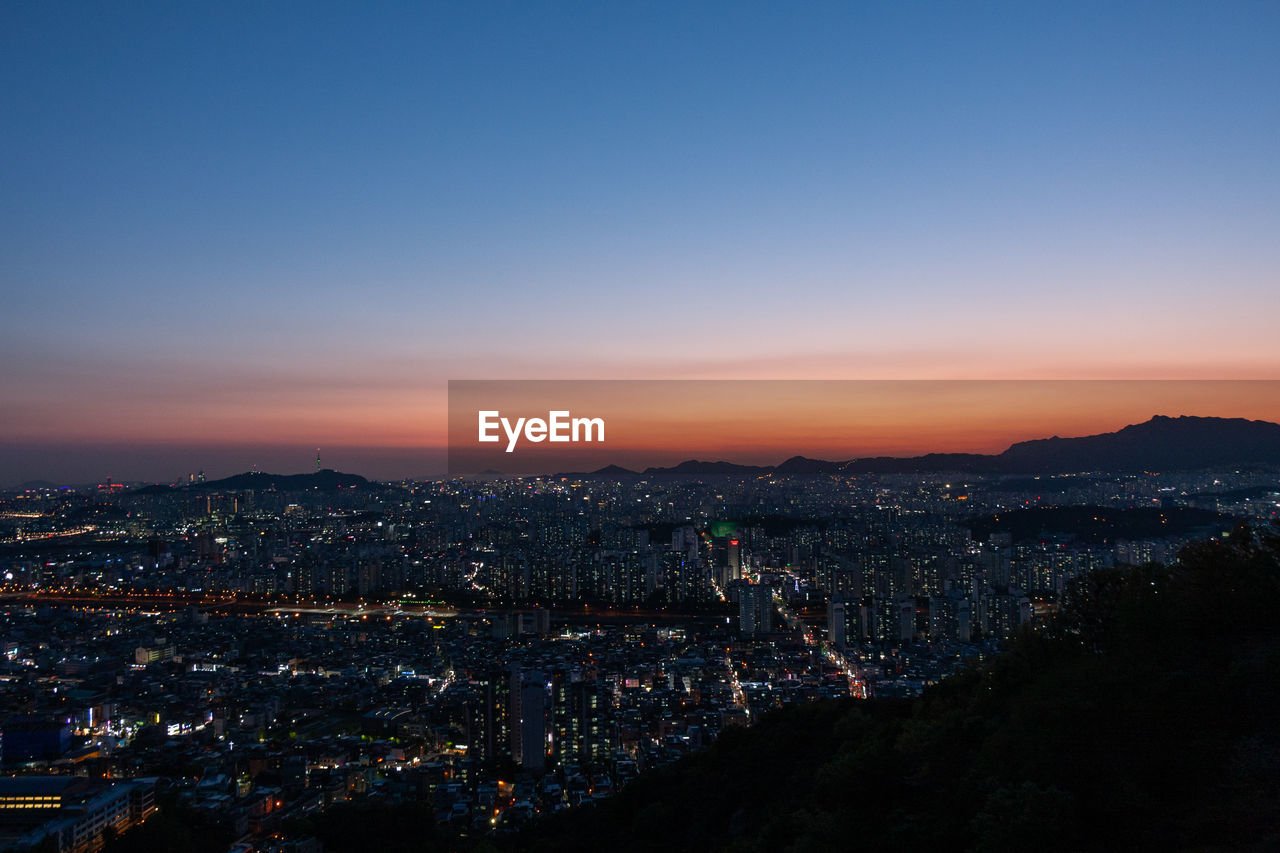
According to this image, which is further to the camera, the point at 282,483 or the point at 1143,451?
the point at 282,483

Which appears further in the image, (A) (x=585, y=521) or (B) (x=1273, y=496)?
(A) (x=585, y=521)

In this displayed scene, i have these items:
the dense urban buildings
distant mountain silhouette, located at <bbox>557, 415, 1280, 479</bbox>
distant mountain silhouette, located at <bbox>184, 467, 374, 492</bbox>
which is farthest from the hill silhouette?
distant mountain silhouette, located at <bbox>557, 415, 1280, 479</bbox>

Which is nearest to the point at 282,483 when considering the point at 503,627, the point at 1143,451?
the point at 503,627

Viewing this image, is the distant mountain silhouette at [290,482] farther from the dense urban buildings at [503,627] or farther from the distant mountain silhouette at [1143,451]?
the distant mountain silhouette at [1143,451]

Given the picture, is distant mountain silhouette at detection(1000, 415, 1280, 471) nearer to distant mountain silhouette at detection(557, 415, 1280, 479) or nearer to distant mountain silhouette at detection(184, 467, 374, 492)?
distant mountain silhouette at detection(557, 415, 1280, 479)

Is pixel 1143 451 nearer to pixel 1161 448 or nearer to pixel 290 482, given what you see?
pixel 1161 448

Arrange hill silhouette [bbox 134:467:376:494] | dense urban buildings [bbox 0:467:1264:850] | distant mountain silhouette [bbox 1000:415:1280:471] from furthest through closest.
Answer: hill silhouette [bbox 134:467:376:494]
distant mountain silhouette [bbox 1000:415:1280:471]
dense urban buildings [bbox 0:467:1264:850]

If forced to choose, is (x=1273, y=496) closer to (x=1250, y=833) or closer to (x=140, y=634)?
(x=1250, y=833)

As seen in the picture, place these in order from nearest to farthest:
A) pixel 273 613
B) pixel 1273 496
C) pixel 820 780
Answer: pixel 820 780 → pixel 1273 496 → pixel 273 613

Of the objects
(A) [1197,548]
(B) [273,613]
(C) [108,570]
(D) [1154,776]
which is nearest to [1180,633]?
(A) [1197,548]

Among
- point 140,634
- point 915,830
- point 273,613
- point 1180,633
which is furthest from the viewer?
point 273,613

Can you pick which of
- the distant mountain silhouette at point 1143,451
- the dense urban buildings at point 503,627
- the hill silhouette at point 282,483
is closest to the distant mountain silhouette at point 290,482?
the hill silhouette at point 282,483
